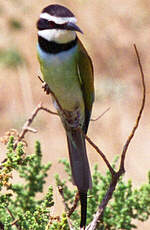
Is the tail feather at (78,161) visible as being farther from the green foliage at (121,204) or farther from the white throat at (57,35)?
the white throat at (57,35)

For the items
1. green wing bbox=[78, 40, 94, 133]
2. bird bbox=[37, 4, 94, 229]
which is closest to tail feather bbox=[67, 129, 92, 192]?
bird bbox=[37, 4, 94, 229]

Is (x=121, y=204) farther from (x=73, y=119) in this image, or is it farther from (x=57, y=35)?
(x=57, y=35)

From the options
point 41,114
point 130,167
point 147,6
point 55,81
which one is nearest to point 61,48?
point 55,81

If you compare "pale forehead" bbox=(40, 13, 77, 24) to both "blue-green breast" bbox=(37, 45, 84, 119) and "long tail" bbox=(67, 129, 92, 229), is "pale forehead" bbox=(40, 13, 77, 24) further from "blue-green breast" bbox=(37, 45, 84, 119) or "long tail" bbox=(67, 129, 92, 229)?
"long tail" bbox=(67, 129, 92, 229)

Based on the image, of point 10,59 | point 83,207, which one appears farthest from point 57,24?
point 10,59

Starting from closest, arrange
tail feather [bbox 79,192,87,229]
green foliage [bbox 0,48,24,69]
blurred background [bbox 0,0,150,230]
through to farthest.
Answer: tail feather [bbox 79,192,87,229]
green foliage [bbox 0,48,24,69]
blurred background [bbox 0,0,150,230]

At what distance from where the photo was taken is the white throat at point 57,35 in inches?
94.3

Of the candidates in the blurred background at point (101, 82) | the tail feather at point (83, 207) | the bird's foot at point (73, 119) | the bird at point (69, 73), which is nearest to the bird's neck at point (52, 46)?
the bird at point (69, 73)

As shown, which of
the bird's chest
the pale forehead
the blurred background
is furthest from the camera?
the blurred background

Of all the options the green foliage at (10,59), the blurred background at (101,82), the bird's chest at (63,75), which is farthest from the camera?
the blurred background at (101,82)

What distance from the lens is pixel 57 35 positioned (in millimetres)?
2412

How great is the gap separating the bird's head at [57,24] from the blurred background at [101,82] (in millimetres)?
2566

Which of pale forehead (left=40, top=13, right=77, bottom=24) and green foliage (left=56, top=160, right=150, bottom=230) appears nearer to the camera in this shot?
pale forehead (left=40, top=13, right=77, bottom=24)

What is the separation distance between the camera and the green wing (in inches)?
103
